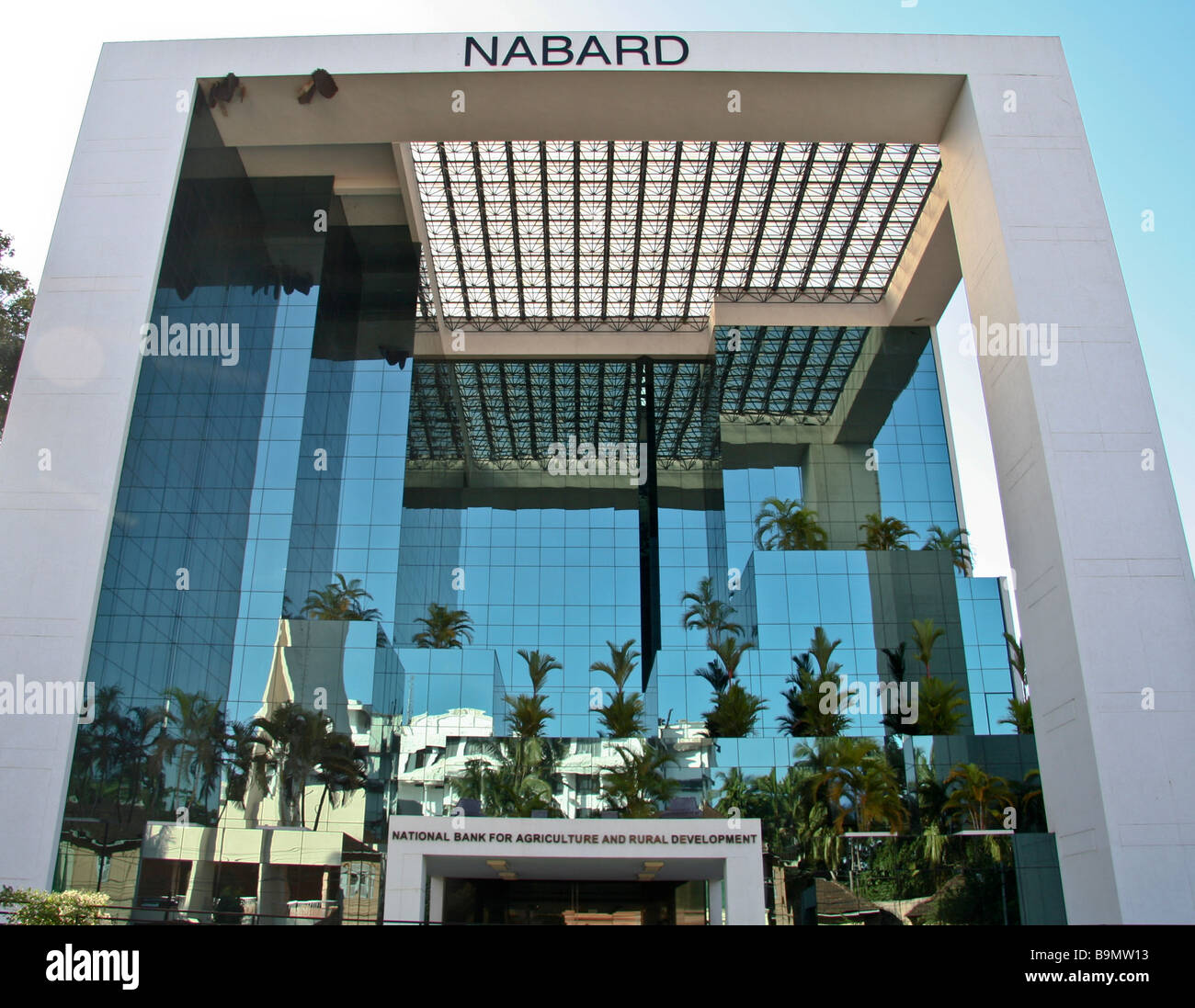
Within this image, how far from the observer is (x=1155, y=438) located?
20.8m

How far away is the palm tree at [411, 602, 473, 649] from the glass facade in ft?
0.51

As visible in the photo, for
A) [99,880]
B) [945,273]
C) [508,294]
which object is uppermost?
[508,294]

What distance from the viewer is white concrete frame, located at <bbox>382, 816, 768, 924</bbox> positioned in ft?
83.7

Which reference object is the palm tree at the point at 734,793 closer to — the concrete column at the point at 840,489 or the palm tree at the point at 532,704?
the palm tree at the point at 532,704

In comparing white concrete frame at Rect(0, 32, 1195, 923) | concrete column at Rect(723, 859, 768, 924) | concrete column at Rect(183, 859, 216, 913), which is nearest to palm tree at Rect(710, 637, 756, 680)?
concrete column at Rect(723, 859, 768, 924)

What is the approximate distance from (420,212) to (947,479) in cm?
2479

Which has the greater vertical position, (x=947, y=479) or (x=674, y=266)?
(x=674, y=266)

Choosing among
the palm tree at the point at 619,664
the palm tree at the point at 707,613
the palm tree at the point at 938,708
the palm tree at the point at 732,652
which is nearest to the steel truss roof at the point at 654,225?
the palm tree at the point at 707,613

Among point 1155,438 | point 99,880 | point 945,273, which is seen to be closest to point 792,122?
point 1155,438

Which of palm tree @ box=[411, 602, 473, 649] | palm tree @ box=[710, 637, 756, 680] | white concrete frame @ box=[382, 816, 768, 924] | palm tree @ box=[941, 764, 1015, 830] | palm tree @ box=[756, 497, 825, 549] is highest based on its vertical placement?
palm tree @ box=[756, 497, 825, 549]

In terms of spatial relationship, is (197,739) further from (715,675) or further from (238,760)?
(715,675)

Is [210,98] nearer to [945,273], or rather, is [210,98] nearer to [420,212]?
[420,212]

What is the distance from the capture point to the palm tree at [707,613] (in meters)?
43.4

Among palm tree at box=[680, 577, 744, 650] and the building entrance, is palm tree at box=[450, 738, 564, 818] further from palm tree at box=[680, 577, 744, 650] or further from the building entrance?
palm tree at box=[680, 577, 744, 650]
